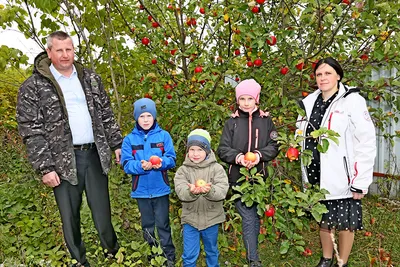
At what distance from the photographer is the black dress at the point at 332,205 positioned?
10.2 ft

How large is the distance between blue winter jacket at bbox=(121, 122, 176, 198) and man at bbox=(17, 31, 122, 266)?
184 millimetres

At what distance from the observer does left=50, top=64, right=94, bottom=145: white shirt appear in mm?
3219

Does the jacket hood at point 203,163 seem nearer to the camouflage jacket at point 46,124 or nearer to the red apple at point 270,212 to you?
the red apple at point 270,212

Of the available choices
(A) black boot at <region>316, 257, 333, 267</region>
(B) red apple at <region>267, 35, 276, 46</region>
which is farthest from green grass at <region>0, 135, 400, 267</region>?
(B) red apple at <region>267, 35, 276, 46</region>

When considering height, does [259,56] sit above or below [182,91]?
above

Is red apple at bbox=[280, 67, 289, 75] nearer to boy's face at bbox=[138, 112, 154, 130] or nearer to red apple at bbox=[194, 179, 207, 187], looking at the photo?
boy's face at bbox=[138, 112, 154, 130]

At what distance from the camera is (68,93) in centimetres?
323

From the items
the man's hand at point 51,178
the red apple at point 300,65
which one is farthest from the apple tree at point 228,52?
the man's hand at point 51,178

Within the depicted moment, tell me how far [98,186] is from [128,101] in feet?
6.01

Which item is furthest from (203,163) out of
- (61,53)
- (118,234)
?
(118,234)

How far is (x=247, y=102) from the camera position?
10.6 feet

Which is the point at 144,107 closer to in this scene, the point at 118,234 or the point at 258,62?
the point at 258,62

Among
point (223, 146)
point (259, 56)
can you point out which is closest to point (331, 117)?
point (223, 146)

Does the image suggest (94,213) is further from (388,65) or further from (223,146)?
(388,65)
